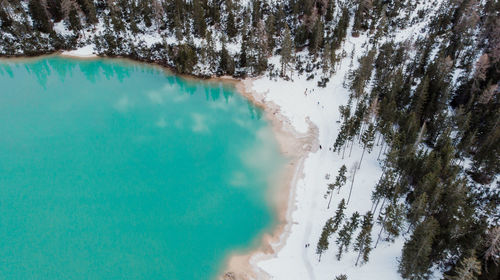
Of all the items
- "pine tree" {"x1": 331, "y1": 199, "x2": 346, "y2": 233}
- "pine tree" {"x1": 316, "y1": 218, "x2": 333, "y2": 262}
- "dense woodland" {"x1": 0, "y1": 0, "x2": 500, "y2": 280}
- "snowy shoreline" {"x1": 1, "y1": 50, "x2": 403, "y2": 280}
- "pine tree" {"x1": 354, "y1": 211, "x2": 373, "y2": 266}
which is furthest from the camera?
"pine tree" {"x1": 331, "y1": 199, "x2": 346, "y2": 233}

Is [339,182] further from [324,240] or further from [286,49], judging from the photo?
[286,49]

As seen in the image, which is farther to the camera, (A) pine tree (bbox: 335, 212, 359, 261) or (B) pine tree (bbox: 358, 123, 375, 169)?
(B) pine tree (bbox: 358, 123, 375, 169)

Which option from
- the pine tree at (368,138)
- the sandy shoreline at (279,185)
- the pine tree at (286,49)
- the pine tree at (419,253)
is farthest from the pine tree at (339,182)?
the pine tree at (286,49)

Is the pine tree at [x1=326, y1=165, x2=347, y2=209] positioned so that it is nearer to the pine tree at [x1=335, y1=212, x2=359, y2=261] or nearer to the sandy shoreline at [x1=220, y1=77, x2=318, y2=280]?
the sandy shoreline at [x1=220, y1=77, x2=318, y2=280]

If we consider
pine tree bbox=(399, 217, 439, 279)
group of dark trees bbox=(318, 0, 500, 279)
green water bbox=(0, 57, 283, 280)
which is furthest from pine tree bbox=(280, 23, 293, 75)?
pine tree bbox=(399, 217, 439, 279)

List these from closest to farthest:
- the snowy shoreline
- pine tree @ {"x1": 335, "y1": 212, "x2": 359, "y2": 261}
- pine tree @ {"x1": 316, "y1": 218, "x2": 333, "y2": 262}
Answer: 1. pine tree @ {"x1": 316, "y1": 218, "x2": 333, "y2": 262}
2. pine tree @ {"x1": 335, "y1": 212, "x2": 359, "y2": 261}
3. the snowy shoreline

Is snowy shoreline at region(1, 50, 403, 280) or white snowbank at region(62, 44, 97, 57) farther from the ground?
white snowbank at region(62, 44, 97, 57)

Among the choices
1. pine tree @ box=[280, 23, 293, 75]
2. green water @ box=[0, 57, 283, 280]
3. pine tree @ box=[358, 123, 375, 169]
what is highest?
pine tree @ box=[280, 23, 293, 75]
